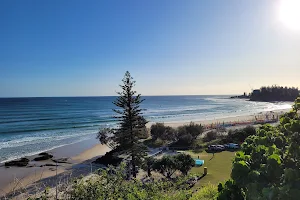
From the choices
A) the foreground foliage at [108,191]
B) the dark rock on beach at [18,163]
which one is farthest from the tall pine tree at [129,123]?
the foreground foliage at [108,191]

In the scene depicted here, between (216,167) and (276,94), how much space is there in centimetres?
15033

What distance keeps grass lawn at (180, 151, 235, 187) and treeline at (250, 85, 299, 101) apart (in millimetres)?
142614

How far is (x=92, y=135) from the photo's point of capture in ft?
128

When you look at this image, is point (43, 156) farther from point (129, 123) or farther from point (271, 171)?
point (271, 171)

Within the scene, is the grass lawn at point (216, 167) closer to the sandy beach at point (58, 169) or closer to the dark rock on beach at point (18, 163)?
the sandy beach at point (58, 169)

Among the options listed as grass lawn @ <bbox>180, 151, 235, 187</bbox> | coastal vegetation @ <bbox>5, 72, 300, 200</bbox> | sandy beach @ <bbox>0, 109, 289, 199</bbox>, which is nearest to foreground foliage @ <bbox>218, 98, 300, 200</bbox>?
coastal vegetation @ <bbox>5, 72, 300, 200</bbox>

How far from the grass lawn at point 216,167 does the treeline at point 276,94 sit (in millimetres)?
142614

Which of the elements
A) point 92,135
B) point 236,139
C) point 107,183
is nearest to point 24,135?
point 92,135

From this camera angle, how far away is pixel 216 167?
760 inches

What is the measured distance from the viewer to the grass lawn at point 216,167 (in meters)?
16.5

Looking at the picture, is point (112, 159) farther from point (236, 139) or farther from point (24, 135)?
point (24, 135)

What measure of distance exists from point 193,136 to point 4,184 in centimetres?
2093

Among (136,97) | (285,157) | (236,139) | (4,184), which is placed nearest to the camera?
(285,157)

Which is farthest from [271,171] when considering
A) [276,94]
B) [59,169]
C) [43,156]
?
[276,94]
